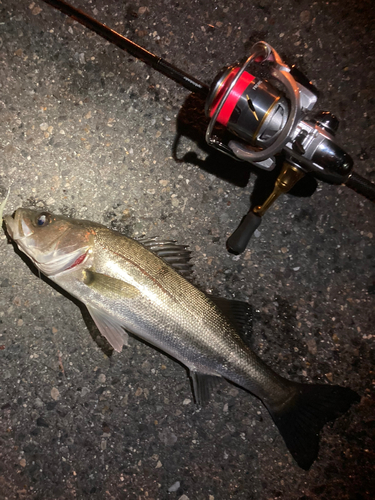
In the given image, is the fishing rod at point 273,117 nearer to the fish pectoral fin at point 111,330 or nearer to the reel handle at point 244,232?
the reel handle at point 244,232

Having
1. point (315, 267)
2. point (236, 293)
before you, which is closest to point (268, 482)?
point (236, 293)

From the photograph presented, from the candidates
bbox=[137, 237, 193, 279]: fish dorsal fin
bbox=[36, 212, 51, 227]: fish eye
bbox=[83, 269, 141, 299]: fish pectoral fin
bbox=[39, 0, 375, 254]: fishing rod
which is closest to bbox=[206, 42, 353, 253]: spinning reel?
bbox=[39, 0, 375, 254]: fishing rod

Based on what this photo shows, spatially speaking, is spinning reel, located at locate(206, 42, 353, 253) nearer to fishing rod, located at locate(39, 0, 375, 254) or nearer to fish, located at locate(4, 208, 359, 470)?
fishing rod, located at locate(39, 0, 375, 254)

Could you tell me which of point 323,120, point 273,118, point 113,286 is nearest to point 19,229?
point 113,286

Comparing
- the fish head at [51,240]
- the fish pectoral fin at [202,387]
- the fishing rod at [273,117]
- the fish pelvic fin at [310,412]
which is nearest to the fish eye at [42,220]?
the fish head at [51,240]

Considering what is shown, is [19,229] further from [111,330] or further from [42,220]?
[111,330]

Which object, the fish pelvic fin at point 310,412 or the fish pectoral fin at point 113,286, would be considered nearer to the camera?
the fish pectoral fin at point 113,286

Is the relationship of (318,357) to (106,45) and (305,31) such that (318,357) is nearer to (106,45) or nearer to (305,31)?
(305,31)
